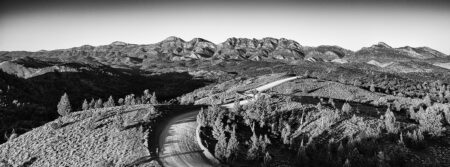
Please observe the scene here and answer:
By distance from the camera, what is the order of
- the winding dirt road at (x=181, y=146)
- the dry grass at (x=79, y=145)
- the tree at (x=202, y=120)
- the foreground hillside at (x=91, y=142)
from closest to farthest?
the winding dirt road at (x=181, y=146)
the foreground hillside at (x=91, y=142)
the dry grass at (x=79, y=145)
the tree at (x=202, y=120)

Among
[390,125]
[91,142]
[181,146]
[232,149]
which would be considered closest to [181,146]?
[181,146]

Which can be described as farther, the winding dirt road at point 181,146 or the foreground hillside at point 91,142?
the foreground hillside at point 91,142

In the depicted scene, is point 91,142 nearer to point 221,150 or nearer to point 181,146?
point 181,146

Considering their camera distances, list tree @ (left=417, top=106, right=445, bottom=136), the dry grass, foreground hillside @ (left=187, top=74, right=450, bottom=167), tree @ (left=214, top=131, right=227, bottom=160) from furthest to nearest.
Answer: tree @ (left=417, top=106, right=445, bottom=136) → foreground hillside @ (left=187, top=74, right=450, bottom=167) → the dry grass → tree @ (left=214, top=131, right=227, bottom=160)

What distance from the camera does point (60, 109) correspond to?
6869cm

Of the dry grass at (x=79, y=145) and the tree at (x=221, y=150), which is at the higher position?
the tree at (x=221, y=150)

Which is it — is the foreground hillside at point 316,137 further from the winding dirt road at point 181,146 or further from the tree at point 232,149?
the winding dirt road at point 181,146

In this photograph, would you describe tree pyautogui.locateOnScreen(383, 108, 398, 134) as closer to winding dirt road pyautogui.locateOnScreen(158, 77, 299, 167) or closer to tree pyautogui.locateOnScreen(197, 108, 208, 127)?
tree pyautogui.locateOnScreen(197, 108, 208, 127)

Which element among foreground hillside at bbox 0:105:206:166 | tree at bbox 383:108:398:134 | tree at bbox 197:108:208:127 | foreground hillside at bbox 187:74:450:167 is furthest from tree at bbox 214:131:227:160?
tree at bbox 383:108:398:134

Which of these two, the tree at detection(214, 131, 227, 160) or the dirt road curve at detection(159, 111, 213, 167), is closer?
the dirt road curve at detection(159, 111, 213, 167)

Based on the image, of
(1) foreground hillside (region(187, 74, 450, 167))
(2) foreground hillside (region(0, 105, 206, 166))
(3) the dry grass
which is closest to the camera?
(2) foreground hillside (region(0, 105, 206, 166))

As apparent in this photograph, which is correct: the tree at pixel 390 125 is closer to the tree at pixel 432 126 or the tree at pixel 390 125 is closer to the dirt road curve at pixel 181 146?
the tree at pixel 432 126

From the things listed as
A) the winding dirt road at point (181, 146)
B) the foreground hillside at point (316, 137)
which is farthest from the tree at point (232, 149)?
the winding dirt road at point (181, 146)

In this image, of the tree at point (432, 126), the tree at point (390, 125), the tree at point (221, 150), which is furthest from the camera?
the tree at point (432, 126)
